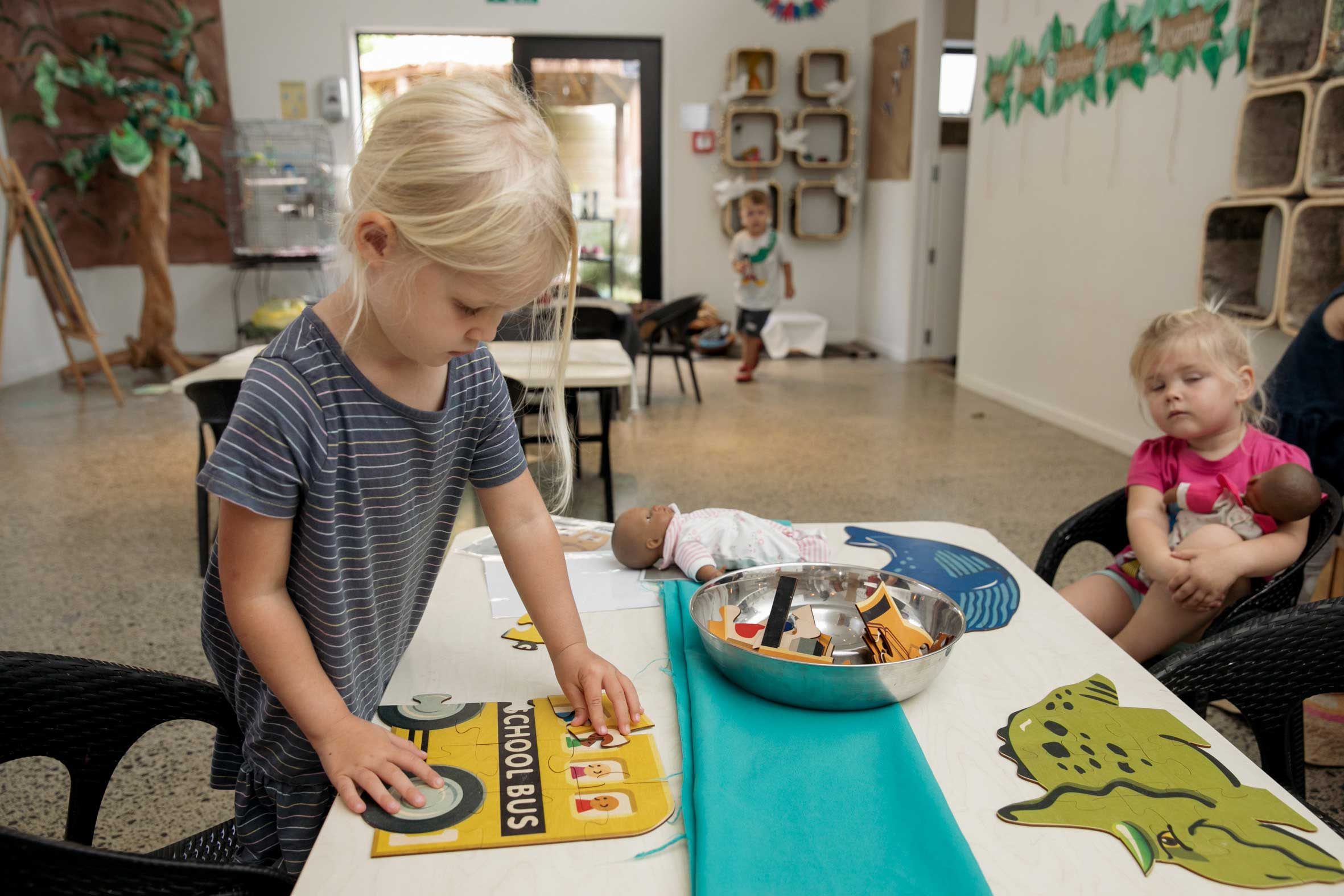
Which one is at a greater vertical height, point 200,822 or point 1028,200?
point 1028,200

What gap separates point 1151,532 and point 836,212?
626cm

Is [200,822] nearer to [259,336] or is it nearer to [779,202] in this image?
[259,336]

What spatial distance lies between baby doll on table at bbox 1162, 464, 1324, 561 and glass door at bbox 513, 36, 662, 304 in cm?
571

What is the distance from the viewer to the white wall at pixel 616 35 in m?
6.61

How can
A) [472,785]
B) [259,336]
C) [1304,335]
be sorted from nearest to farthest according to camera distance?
[472,785] → [1304,335] → [259,336]

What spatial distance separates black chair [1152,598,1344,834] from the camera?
3.15 ft

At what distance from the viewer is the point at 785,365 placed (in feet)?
21.7

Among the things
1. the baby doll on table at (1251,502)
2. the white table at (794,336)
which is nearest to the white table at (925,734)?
the baby doll on table at (1251,502)

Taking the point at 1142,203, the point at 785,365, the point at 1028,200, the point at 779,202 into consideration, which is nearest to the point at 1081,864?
the point at 1142,203

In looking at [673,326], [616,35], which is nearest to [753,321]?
[673,326]

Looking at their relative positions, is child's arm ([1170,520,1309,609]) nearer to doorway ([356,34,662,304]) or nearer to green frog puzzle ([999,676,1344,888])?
green frog puzzle ([999,676,1344,888])

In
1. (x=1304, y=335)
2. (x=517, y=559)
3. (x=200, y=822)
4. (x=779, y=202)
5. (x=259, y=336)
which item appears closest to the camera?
(x=517, y=559)

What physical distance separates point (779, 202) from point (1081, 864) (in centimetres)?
688

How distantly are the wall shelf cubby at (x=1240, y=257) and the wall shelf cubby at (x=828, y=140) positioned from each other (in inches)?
158
